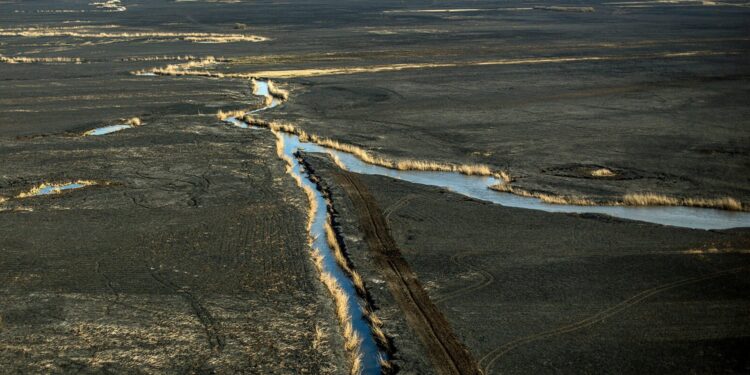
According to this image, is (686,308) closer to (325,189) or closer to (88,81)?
(325,189)

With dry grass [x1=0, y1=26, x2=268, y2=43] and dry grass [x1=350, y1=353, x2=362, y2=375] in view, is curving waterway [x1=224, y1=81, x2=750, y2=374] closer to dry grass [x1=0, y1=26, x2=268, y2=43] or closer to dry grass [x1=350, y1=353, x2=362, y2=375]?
dry grass [x1=350, y1=353, x2=362, y2=375]

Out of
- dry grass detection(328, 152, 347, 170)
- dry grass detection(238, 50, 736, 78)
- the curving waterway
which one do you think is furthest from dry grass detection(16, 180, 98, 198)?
dry grass detection(238, 50, 736, 78)

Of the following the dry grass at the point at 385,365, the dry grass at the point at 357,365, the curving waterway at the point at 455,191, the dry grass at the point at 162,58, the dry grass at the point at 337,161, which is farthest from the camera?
the dry grass at the point at 162,58

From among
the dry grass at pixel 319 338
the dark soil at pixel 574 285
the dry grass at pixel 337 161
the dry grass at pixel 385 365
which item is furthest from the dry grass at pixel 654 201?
the dry grass at pixel 385 365

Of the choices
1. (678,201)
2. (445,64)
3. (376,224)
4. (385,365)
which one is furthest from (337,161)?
(445,64)

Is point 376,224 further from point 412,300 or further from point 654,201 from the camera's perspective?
point 654,201

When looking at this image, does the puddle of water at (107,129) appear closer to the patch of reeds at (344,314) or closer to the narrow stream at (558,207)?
the narrow stream at (558,207)
